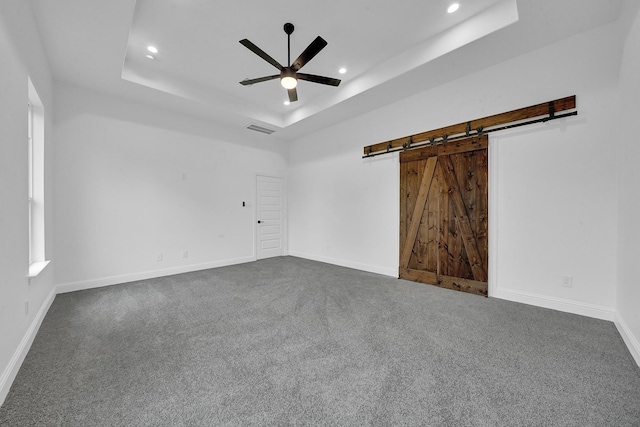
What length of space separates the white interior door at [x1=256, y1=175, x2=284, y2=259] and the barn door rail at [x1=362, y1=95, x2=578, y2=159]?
2.81 meters

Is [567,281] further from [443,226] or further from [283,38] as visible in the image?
[283,38]

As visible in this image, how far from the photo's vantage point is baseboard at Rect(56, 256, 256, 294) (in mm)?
3673

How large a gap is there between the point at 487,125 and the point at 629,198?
1657 millimetres

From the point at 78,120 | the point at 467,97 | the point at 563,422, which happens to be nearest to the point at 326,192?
the point at 467,97

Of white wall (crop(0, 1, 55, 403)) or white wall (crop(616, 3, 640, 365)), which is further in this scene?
white wall (crop(616, 3, 640, 365))

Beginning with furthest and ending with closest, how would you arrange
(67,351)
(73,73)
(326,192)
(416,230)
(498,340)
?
1. (326,192)
2. (416,230)
3. (73,73)
4. (498,340)
5. (67,351)

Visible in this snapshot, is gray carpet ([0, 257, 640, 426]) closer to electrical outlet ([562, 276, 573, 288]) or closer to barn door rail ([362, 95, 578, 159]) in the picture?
electrical outlet ([562, 276, 573, 288])

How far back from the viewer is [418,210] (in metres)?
4.07

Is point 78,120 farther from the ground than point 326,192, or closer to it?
farther from the ground

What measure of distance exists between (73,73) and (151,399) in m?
4.28

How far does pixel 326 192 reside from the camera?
5.65 m

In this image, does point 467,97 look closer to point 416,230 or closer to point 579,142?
point 579,142

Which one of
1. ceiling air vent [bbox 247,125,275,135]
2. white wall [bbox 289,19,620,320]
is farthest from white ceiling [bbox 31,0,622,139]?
ceiling air vent [bbox 247,125,275,135]

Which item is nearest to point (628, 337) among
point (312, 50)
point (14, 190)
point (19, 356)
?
point (312, 50)
